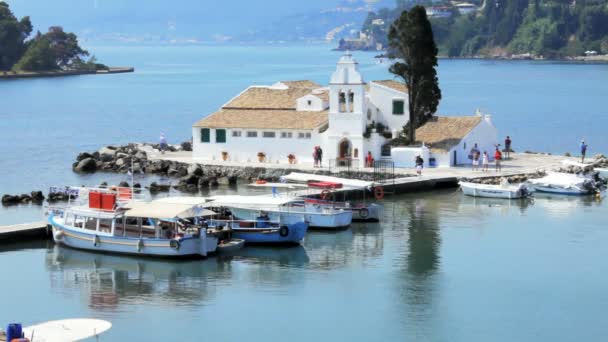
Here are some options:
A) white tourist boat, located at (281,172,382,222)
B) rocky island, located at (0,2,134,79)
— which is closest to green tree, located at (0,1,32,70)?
rocky island, located at (0,2,134,79)

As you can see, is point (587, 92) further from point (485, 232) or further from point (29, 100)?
point (485, 232)

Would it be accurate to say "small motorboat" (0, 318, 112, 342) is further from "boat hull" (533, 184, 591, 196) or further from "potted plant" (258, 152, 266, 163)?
"potted plant" (258, 152, 266, 163)

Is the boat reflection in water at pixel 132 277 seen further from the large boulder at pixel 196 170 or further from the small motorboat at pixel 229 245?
the large boulder at pixel 196 170

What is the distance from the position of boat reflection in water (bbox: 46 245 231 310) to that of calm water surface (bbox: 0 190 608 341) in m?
0.05

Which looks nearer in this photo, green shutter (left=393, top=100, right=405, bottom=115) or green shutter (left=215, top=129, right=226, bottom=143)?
green shutter (left=215, top=129, right=226, bottom=143)

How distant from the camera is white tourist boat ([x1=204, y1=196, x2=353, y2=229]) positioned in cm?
4369

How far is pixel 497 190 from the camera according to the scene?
173ft

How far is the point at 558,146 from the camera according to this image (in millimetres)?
78875

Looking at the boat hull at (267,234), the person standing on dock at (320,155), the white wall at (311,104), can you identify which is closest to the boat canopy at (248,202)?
the boat hull at (267,234)

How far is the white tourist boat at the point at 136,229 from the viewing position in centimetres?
4019

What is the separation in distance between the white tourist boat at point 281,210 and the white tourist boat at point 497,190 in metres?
9.30

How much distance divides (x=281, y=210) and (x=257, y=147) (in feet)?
51.0

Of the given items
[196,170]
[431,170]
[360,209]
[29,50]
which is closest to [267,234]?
[360,209]

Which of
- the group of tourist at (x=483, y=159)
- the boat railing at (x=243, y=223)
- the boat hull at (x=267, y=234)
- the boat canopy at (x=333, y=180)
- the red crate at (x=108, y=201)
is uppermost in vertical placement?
the group of tourist at (x=483, y=159)
